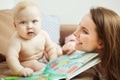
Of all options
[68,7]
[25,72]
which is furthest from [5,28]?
[68,7]

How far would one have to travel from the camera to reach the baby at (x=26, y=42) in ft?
2.97

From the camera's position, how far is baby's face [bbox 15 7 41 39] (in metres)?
0.91

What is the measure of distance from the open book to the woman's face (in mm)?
28

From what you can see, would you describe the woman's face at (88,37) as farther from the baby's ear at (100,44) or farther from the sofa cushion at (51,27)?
the sofa cushion at (51,27)

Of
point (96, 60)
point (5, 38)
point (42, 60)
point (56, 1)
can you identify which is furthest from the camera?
point (56, 1)

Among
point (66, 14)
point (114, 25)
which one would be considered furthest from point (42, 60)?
point (66, 14)

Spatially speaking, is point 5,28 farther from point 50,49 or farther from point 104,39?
point 104,39

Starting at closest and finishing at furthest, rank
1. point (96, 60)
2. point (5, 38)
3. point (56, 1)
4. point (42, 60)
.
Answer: point (96, 60), point (42, 60), point (5, 38), point (56, 1)

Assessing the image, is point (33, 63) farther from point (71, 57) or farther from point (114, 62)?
point (114, 62)

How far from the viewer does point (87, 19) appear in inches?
37.3

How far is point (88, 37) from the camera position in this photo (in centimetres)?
93

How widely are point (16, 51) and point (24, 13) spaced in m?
0.15

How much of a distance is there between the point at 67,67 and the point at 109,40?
0.18 m

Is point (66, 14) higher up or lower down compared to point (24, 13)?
lower down
